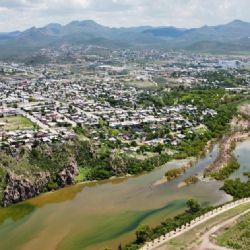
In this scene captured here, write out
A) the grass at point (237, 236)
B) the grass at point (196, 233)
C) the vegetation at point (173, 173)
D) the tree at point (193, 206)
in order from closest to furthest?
the grass at point (237, 236), the grass at point (196, 233), the tree at point (193, 206), the vegetation at point (173, 173)

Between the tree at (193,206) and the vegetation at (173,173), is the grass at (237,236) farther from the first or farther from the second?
the vegetation at (173,173)

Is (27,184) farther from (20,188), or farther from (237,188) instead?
(237,188)

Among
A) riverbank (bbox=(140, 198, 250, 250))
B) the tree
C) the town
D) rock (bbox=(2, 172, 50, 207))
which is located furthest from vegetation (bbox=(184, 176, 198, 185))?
rock (bbox=(2, 172, 50, 207))

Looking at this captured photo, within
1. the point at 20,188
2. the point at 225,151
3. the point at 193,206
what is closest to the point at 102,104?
the point at 225,151

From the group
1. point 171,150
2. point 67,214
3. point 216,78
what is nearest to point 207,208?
point 67,214

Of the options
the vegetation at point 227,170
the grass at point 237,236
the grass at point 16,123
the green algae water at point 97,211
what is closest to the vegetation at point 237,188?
the green algae water at point 97,211

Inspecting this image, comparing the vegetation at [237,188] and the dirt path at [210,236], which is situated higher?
the dirt path at [210,236]
